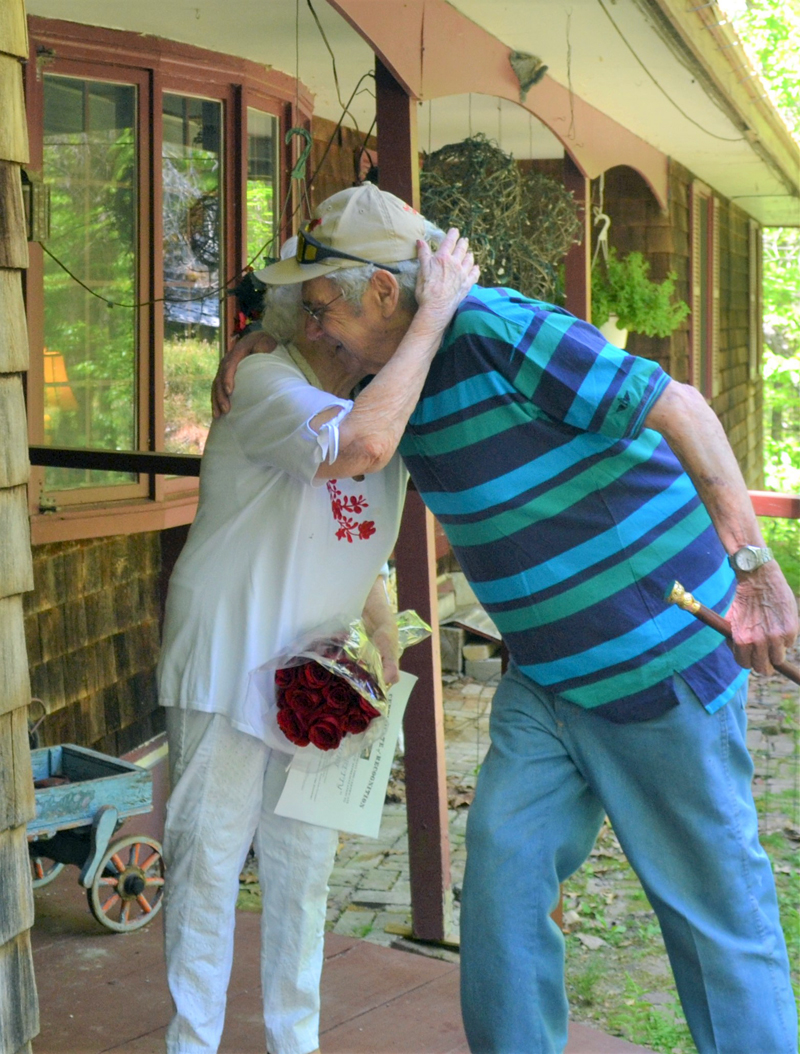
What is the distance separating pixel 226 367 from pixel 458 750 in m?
3.72

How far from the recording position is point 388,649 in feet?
7.92

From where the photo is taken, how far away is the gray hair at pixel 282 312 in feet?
6.93

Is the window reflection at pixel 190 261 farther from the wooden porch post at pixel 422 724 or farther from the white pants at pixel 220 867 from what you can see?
the white pants at pixel 220 867

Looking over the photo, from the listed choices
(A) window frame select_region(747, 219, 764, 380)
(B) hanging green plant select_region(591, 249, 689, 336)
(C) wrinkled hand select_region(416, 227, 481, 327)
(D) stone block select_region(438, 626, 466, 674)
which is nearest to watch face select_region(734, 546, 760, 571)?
(C) wrinkled hand select_region(416, 227, 481, 327)

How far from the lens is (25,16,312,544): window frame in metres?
4.09

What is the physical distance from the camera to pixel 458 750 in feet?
18.9

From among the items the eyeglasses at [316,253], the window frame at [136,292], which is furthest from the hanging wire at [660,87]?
the eyeglasses at [316,253]

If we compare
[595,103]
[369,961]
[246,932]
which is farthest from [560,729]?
[595,103]

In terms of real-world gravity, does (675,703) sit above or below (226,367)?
below

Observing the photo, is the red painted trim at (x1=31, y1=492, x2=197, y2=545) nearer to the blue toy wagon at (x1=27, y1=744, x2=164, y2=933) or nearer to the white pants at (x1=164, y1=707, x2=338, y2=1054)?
the blue toy wagon at (x1=27, y1=744, x2=164, y2=933)

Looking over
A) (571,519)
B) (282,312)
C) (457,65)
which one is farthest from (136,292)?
(571,519)

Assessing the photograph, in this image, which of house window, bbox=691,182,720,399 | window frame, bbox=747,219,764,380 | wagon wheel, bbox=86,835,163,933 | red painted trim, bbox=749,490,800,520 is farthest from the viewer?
window frame, bbox=747,219,764,380

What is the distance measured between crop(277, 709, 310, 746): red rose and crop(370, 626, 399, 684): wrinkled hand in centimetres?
30

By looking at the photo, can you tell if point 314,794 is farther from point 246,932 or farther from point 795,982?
point 795,982
